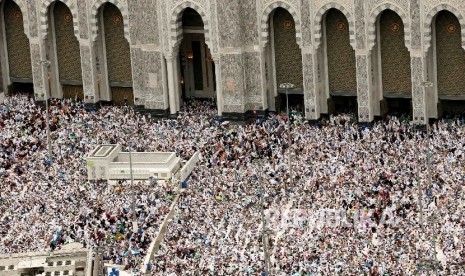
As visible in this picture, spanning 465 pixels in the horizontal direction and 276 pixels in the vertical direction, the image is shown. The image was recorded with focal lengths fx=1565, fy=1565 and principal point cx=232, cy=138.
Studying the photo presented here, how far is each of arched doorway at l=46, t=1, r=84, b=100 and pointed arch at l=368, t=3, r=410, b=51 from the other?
63.4 feet

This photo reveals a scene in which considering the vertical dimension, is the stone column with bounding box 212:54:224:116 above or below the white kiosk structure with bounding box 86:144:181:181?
above

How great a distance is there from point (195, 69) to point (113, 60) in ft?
16.2

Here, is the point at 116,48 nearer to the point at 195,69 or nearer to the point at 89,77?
the point at 89,77

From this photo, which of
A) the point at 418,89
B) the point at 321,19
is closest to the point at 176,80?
the point at 321,19

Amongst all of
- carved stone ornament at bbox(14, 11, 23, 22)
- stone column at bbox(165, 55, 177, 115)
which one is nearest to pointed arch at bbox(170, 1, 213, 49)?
stone column at bbox(165, 55, 177, 115)

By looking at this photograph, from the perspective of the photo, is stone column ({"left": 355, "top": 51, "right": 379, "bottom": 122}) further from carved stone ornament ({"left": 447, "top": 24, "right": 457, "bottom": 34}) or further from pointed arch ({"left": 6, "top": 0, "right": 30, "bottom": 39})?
pointed arch ({"left": 6, "top": 0, "right": 30, "bottom": 39})

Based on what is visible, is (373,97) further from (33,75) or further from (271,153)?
(33,75)

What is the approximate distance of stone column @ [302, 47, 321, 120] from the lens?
8625cm

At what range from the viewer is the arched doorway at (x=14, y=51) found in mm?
95438

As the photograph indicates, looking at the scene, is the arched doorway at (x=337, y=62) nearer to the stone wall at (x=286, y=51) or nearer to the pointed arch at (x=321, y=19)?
the pointed arch at (x=321, y=19)

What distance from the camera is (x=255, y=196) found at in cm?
7662

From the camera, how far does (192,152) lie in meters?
83.7

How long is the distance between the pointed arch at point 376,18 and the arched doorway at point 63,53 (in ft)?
63.4

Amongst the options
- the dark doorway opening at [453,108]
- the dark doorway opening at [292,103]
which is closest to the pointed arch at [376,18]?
the dark doorway opening at [453,108]
